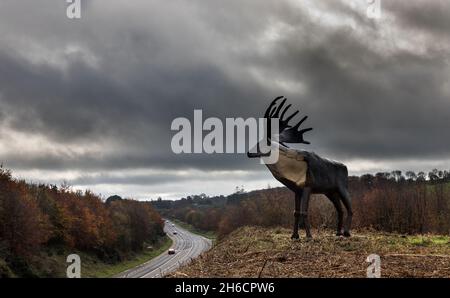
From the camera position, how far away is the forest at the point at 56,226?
3566cm

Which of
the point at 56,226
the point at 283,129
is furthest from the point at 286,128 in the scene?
the point at 56,226

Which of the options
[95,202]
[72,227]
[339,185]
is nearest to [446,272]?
[339,185]

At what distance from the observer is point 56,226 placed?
48.7 meters

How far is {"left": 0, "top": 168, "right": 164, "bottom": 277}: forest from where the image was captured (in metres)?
35.7

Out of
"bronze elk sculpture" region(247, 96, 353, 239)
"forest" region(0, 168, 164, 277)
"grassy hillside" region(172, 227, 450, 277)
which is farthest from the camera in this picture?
"forest" region(0, 168, 164, 277)

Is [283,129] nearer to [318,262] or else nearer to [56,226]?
[318,262]

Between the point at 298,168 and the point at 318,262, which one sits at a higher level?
the point at 298,168

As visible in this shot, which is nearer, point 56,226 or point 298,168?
point 298,168

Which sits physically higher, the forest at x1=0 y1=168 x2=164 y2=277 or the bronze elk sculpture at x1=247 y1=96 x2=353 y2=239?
the bronze elk sculpture at x1=247 y1=96 x2=353 y2=239

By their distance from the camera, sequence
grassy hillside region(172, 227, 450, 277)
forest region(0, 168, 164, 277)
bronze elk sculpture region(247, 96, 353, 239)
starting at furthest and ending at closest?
1. forest region(0, 168, 164, 277)
2. bronze elk sculpture region(247, 96, 353, 239)
3. grassy hillside region(172, 227, 450, 277)

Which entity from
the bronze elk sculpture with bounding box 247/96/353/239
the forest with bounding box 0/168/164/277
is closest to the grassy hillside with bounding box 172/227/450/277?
the bronze elk sculpture with bounding box 247/96/353/239

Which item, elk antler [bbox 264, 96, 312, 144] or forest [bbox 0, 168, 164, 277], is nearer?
elk antler [bbox 264, 96, 312, 144]

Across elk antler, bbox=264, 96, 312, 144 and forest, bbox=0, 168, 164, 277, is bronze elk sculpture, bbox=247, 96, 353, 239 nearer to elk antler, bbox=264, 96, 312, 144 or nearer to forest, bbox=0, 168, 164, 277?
elk antler, bbox=264, 96, 312, 144
